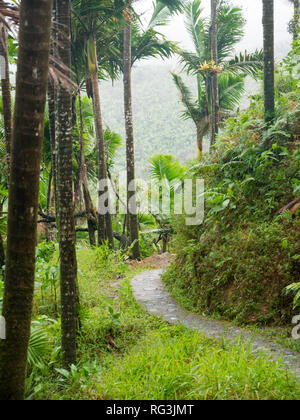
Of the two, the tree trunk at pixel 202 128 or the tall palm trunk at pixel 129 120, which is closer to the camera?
the tall palm trunk at pixel 129 120

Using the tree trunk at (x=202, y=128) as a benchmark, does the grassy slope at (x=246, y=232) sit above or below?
below

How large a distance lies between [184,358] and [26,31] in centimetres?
329

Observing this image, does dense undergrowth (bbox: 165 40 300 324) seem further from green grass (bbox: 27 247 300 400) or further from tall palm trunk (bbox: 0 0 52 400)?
tall palm trunk (bbox: 0 0 52 400)

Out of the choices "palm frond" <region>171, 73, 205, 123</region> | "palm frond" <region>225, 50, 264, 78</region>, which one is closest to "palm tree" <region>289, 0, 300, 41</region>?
"palm frond" <region>225, 50, 264, 78</region>

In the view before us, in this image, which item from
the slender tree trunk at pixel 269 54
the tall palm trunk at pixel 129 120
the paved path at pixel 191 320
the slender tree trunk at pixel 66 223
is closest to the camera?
the slender tree trunk at pixel 66 223

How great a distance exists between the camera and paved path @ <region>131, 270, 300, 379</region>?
4.31 meters

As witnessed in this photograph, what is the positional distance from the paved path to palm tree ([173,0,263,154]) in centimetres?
734

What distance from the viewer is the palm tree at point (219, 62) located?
1395 cm

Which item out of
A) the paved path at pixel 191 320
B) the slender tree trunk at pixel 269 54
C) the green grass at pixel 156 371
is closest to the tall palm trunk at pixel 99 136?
the paved path at pixel 191 320

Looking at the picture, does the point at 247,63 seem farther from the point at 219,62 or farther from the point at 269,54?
the point at 269,54

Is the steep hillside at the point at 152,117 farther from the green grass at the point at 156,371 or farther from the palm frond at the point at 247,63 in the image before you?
the green grass at the point at 156,371

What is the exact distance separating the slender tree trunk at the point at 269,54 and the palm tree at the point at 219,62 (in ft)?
18.4
